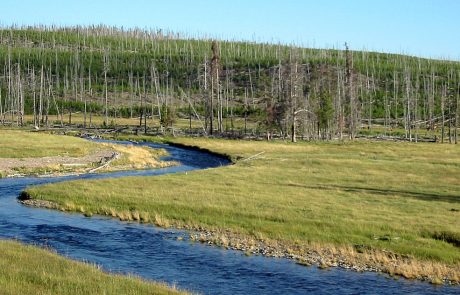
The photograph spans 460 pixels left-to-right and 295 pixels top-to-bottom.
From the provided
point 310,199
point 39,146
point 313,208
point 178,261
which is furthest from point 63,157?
point 178,261

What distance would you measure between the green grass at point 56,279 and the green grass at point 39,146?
50.1 metres

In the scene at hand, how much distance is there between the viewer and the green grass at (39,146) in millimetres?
73625

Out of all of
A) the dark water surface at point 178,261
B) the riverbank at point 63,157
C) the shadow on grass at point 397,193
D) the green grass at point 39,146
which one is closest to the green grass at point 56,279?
the dark water surface at point 178,261

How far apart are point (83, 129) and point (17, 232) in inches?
3783

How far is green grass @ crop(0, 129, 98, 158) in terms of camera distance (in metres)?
73.6

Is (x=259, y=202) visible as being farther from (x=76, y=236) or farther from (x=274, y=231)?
(x=76, y=236)

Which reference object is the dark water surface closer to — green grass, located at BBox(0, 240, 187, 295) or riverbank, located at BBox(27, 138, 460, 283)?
riverbank, located at BBox(27, 138, 460, 283)

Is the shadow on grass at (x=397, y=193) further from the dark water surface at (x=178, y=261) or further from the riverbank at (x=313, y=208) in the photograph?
the dark water surface at (x=178, y=261)

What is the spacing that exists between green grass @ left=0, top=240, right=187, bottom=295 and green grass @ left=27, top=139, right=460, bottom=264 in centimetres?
1350

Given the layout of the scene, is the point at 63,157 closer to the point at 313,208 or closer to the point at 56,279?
the point at 313,208

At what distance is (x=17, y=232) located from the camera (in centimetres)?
3528

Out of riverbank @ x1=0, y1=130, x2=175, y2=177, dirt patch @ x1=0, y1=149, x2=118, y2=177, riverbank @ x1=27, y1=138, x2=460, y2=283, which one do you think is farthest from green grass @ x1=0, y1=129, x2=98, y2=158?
riverbank @ x1=27, y1=138, x2=460, y2=283

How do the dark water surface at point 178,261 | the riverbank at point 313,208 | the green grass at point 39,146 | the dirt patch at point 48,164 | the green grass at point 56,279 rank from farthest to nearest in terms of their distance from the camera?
the green grass at point 39,146, the dirt patch at point 48,164, the riverbank at point 313,208, the dark water surface at point 178,261, the green grass at point 56,279

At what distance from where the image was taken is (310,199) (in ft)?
150
